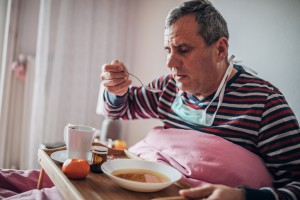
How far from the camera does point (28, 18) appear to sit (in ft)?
7.83

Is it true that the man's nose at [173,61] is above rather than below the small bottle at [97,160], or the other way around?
above

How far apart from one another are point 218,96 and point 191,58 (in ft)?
0.59

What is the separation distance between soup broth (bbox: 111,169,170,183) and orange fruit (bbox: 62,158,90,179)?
3.0 inches

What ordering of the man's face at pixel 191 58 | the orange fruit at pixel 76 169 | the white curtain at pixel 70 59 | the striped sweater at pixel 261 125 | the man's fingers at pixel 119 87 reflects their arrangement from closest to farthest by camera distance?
the orange fruit at pixel 76 169 → the striped sweater at pixel 261 125 → the man's face at pixel 191 58 → the man's fingers at pixel 119 87 → the white curtain at pixel 70 59

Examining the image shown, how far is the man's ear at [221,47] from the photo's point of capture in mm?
1057

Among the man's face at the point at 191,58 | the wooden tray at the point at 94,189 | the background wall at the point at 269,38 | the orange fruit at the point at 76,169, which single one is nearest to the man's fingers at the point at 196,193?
the wooden tray at the point at 94,189

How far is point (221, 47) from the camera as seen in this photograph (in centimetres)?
107

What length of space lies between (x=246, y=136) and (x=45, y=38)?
1852mm

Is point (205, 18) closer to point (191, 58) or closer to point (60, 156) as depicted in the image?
point (191, 58)

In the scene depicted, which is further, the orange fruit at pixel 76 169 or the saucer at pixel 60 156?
the saucer at pixel 60 156

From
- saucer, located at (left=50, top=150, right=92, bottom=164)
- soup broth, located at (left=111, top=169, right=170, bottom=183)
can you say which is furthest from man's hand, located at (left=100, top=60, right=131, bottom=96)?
soup broth, located at (left=111, top=169, right=170, bottom=183)

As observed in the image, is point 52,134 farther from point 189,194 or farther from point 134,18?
point 189,194

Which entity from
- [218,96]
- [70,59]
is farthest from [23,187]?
[70,59]

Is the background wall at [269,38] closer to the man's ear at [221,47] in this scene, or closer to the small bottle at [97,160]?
the man's ear at [221,47]
